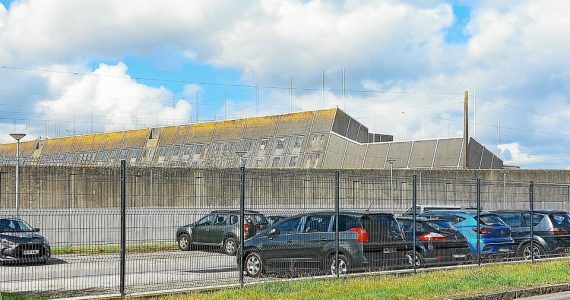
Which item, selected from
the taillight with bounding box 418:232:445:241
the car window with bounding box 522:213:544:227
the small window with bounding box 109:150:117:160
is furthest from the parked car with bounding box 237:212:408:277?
the small window with bounding box 109:150:117:160

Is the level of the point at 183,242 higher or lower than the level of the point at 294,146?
lower

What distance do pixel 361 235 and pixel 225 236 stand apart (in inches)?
185

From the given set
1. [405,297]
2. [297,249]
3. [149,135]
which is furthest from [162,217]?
[149,135]

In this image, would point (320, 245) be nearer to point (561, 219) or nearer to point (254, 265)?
point (254, 265)

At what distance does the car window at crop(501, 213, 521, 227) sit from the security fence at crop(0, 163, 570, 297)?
0.03 metres

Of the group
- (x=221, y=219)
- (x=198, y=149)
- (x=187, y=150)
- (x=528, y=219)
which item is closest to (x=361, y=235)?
(x=221, y=219)

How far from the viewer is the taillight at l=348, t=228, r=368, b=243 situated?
1636 cm

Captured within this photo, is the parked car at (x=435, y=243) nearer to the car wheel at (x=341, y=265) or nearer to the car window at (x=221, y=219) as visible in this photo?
the car wheel at (x=341, y=265)

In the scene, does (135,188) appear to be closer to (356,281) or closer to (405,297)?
(356,281)

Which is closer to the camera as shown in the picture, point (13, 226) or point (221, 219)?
point (13, 226)

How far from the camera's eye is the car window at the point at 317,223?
16531 mm

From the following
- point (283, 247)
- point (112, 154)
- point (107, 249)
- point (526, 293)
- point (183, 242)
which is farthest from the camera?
point (112, 154)

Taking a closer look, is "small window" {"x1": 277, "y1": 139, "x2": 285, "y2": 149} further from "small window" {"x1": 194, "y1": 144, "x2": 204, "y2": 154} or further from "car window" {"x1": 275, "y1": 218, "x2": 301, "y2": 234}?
"car window" {"x1": 275, "y1": 218, "x2": 301, "y2": 234}

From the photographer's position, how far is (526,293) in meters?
14.6
